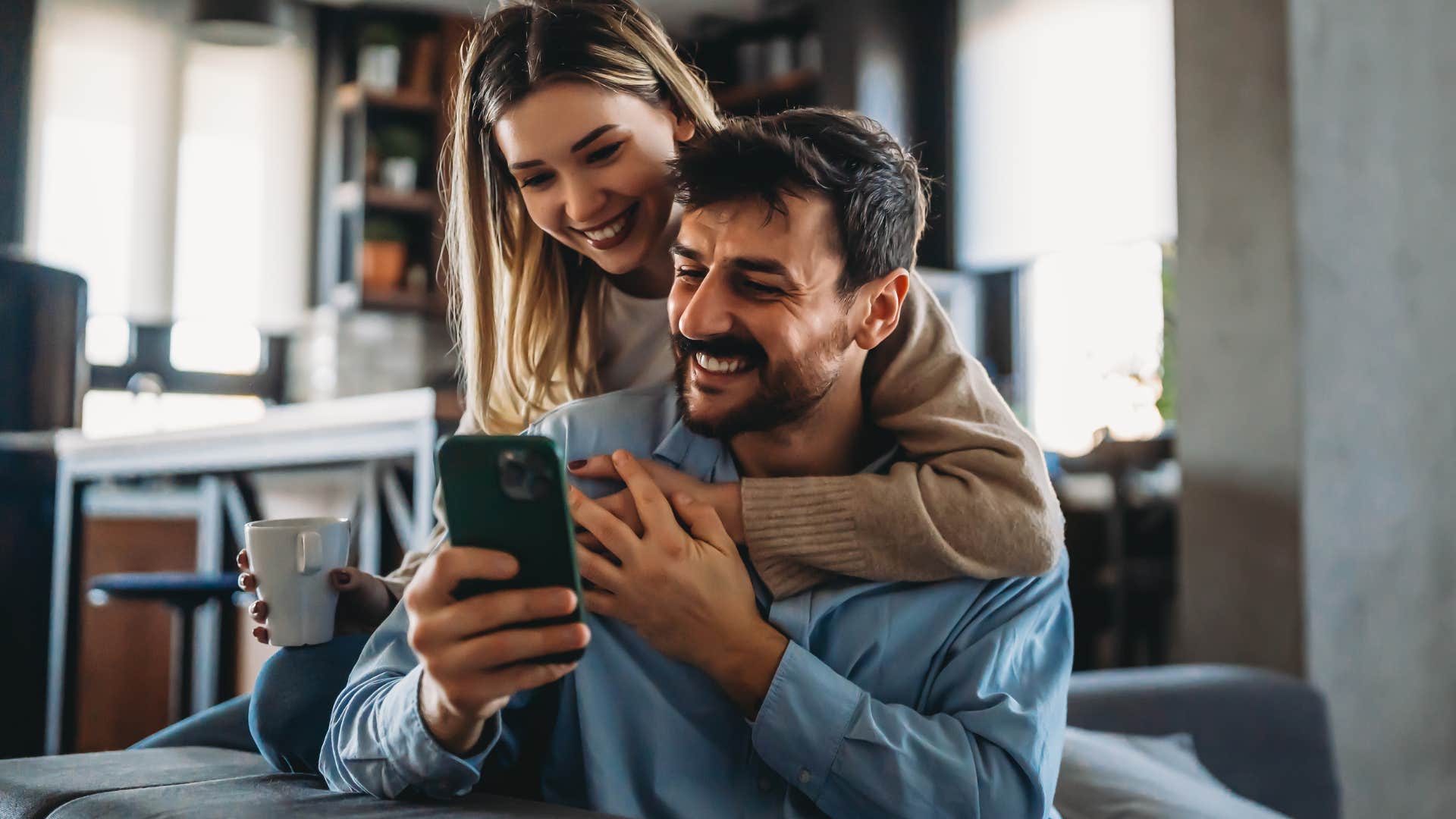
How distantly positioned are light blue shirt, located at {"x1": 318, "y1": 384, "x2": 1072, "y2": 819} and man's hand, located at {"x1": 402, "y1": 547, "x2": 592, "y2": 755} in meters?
0.19

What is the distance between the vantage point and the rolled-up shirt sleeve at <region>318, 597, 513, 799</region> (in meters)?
0.93

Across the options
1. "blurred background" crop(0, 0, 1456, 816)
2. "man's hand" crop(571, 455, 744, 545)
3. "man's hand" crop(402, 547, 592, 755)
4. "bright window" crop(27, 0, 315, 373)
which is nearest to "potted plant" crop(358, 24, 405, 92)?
"blurred background" crop(0, 0, 1456, 816)

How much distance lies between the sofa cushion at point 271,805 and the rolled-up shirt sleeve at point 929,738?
185 mm

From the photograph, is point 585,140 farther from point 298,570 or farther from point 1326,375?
point 1326,375

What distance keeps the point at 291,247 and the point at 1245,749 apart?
4.49 metres

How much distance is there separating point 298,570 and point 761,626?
37 cm

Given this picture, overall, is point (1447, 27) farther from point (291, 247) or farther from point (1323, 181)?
point (291, 247)

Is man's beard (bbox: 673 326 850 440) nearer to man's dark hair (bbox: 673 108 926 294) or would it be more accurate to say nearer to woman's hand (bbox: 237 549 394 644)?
man's dark hair (bbox: 673 108 926 294)

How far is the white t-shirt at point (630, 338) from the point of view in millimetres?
1561

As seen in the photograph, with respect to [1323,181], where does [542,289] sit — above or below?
below

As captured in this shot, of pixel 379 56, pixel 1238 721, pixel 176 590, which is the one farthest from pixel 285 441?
pixel 379 56

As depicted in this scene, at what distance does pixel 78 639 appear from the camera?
3047 millimetres

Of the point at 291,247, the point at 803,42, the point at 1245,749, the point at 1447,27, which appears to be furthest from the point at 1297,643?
the point at 291,247

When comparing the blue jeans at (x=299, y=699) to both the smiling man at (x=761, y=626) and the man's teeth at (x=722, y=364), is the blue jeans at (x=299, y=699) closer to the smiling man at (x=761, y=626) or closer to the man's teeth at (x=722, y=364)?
the smiling man at (x=761, y=626)
